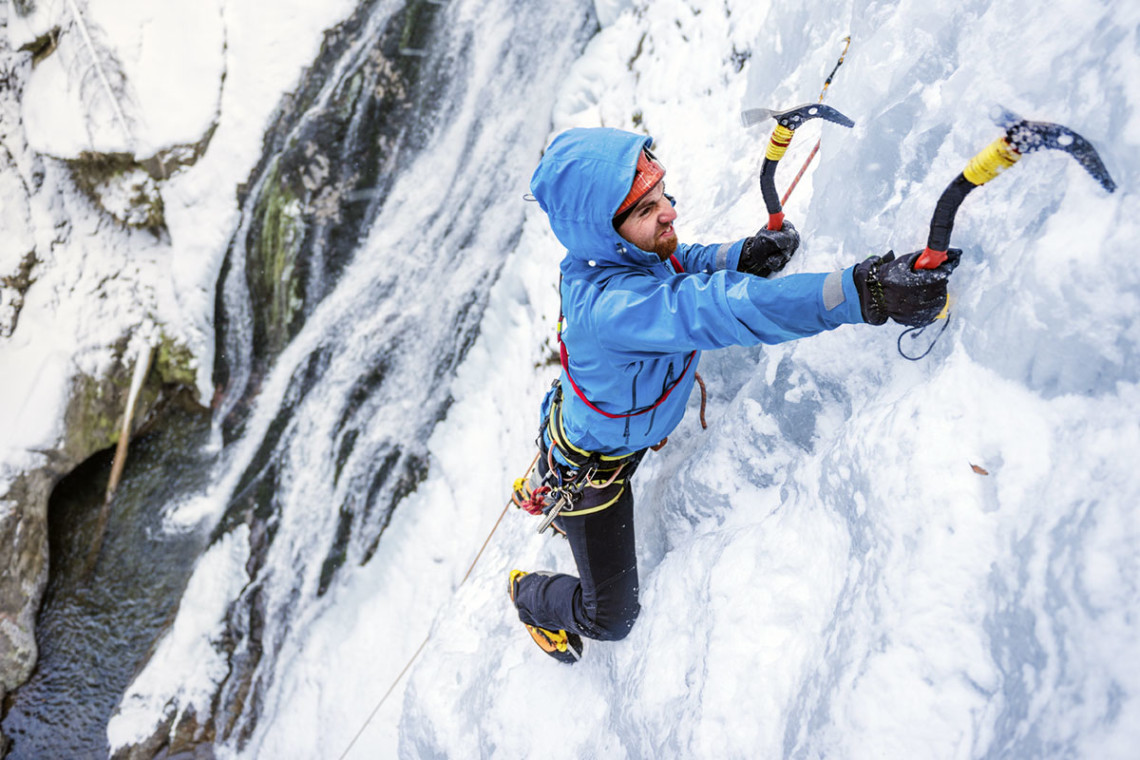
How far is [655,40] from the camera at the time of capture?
12.8 feet

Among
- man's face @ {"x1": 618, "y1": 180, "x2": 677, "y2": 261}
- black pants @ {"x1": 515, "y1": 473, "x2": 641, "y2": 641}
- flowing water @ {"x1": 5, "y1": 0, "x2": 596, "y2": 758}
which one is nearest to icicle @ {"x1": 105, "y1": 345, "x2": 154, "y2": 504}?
flowing water @ {"x1": 5, "y1": 0, "x2": 596, "y2": 758}

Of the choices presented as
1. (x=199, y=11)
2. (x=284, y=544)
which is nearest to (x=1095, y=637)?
(x=284, y=544)

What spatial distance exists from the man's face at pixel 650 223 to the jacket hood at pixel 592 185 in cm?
3

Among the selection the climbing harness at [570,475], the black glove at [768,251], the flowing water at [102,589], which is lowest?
the flowing water at [102,589]

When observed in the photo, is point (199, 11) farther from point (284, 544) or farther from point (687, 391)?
point (687, 391)

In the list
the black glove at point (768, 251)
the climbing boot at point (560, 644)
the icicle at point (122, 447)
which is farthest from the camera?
the icicle at point (122, 447)

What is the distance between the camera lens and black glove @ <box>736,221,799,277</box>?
2.28 metres

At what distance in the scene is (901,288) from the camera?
1433mm

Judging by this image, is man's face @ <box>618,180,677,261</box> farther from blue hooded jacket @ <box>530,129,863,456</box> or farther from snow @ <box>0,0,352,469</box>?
snow @ <box>0,0,352,469</box>

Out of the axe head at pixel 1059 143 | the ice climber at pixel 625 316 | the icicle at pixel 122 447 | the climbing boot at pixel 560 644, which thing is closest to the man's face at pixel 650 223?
the ice climber at pixel 625 316

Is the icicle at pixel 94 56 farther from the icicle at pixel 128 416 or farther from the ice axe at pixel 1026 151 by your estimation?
the ice axe at pixel 1026 151

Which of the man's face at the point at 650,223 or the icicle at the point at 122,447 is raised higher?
the man's face at the point at 650,223

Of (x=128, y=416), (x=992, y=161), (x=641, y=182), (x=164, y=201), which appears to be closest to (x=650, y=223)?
(x=641, y=182)

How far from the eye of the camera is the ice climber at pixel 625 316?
150cm
